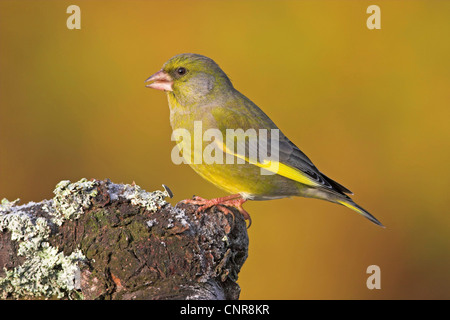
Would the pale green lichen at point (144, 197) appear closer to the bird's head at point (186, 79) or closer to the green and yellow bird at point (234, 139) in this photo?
the green and yellow bird at point (234, 139)

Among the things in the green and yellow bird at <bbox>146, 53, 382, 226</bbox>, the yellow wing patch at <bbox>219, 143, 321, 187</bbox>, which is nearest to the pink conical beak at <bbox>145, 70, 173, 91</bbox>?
the green and yellow bird at <bbox>146, 53, 382, 226</bbox>

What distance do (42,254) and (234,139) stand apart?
1520 millimetres

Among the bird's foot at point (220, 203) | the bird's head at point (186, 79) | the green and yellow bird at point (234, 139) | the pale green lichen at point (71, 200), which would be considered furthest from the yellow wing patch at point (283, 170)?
the pale green lichen at point (71, 200)

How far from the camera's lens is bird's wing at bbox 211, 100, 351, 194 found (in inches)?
127

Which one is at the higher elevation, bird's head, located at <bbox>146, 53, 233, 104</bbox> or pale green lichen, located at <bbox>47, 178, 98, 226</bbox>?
bird's head, located at <bbox>146, 53, 233, 104</bbox>

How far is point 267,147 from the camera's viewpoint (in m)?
3.34

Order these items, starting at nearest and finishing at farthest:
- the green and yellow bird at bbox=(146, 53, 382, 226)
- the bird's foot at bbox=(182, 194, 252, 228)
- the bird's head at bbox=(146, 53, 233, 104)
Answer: the bird's foot at bbox=(182, 194, 252, 228) → the green and yellow bird at bbox=(146, 53, 382, 226) → the bird's head at bbox=(146, 53, 233, 104)

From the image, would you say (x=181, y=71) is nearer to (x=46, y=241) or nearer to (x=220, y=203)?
(x=220, y=203)

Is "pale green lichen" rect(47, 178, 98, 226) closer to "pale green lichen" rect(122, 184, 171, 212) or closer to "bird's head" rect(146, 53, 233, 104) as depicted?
"pale green lichen" rect(122, 184, 171, 212)

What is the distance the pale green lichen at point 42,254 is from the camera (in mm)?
2055

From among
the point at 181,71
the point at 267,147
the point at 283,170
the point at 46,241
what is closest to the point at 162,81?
the point at 181,71

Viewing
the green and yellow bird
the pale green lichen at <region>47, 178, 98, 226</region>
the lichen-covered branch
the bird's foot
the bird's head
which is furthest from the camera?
the bird's head

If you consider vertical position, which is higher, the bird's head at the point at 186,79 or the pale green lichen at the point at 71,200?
the bird's head at the point at 186,79

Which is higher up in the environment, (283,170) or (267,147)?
(267,147)
